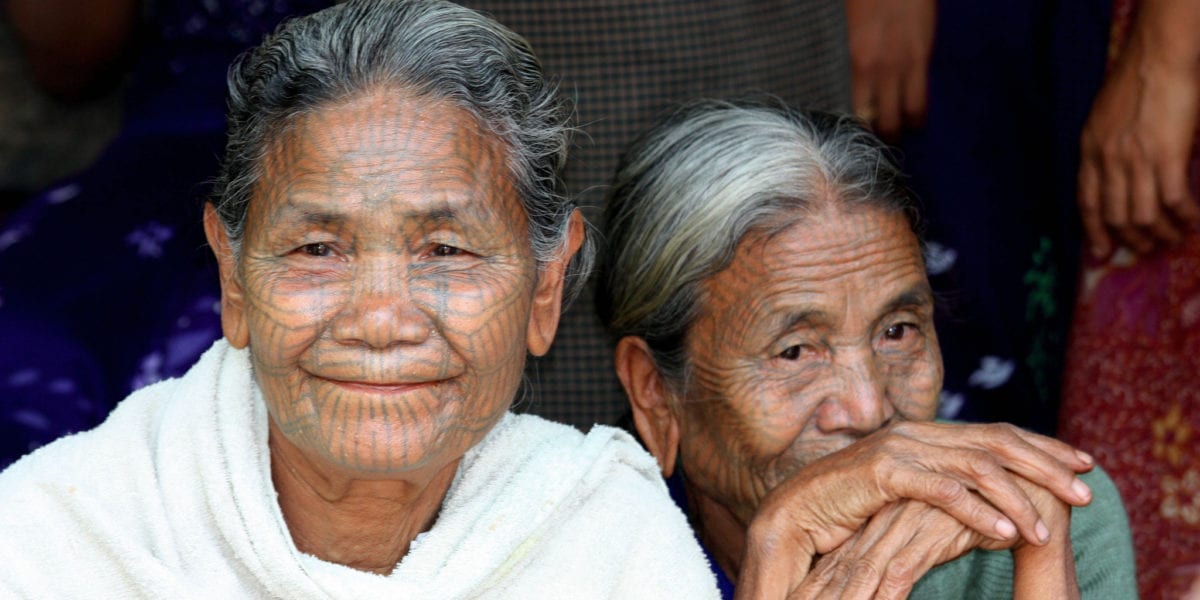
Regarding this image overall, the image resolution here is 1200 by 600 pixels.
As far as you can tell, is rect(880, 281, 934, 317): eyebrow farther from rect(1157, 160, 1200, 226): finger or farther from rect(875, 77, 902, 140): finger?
rect(875, 77, 902, 140): finger

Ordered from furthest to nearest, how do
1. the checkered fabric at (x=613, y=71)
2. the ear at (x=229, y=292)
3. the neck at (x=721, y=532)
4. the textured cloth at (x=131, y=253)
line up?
the checkered fabric at (x=613, y=71)
the textured cloth at (x=131, y=253)
the neck at (x=721, y=532)
the ear at (x=229, y=292)

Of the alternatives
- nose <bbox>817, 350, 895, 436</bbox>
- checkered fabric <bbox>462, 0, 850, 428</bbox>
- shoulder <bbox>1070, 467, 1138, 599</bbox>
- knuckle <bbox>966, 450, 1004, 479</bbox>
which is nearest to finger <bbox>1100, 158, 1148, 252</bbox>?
checkered fabric <bbox>462, 0, 850, 428</bbox>

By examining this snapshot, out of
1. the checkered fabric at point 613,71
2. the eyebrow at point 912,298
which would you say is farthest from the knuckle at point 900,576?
the checkered fabric at point 613,71

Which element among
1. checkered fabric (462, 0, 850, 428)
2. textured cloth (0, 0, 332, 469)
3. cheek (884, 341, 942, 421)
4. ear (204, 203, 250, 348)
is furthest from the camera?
checkered fabric (462, 0, 850, 428)

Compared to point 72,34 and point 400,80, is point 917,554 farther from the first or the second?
point 72,34

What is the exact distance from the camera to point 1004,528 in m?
2.69

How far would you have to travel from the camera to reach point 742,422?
3004mm

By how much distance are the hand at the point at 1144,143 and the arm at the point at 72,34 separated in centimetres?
246

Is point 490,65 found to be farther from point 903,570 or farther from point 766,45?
point 766,45

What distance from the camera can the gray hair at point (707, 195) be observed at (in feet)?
9.85

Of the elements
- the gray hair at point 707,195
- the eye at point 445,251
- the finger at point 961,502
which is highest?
the eye at point 445,251

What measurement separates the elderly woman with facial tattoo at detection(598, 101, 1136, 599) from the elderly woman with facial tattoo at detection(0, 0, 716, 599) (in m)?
0.33

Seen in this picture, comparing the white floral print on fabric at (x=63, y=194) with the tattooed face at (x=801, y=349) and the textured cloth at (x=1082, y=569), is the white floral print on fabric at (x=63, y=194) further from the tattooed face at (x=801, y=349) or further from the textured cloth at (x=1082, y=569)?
the textured cloth at (x=1082, y=569)

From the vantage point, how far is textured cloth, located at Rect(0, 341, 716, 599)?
246 centimetres
